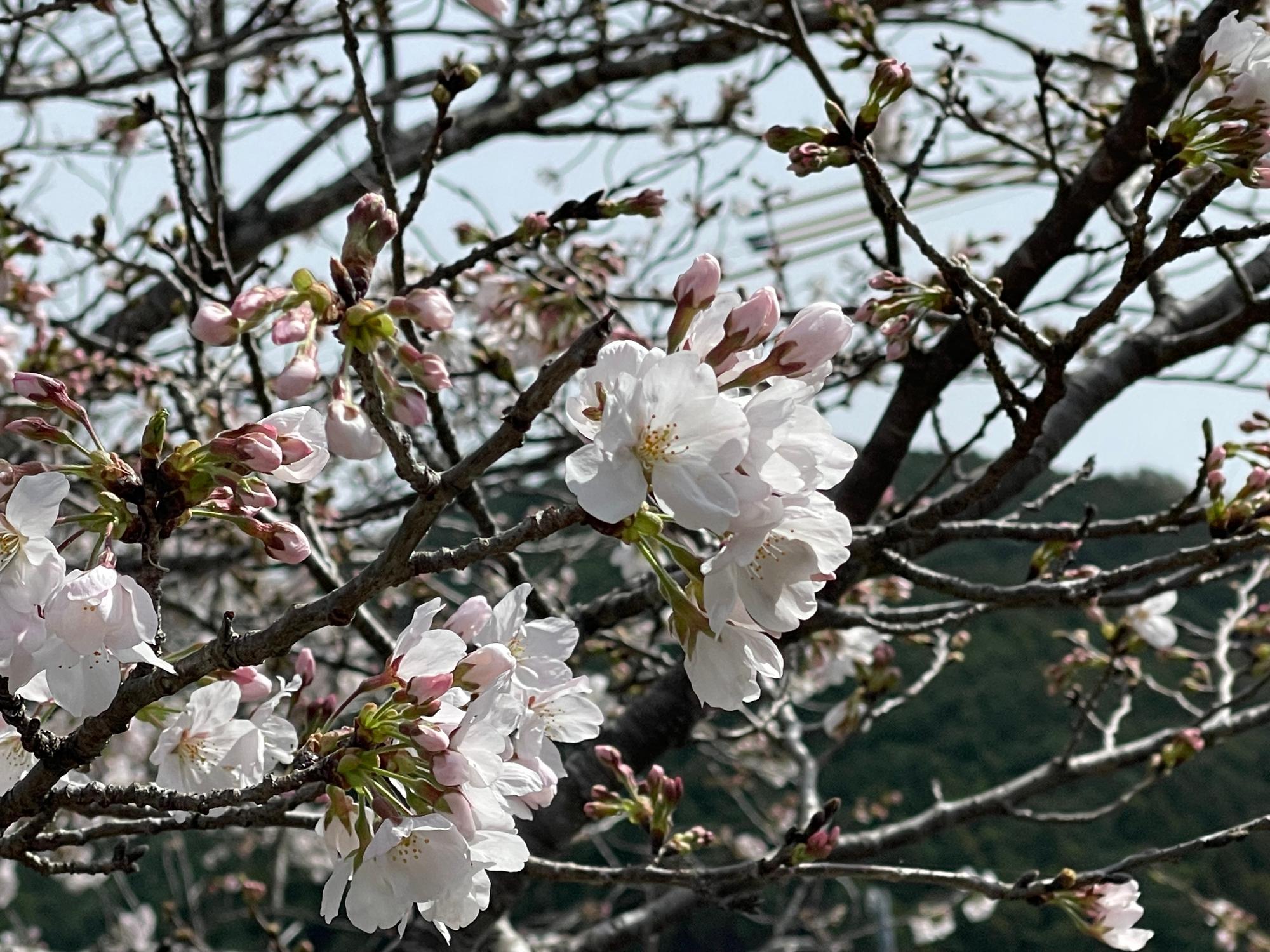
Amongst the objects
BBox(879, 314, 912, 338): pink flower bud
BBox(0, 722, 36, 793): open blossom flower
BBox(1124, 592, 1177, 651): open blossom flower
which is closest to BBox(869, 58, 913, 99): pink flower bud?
BBox(879, 314, 912, 338): pink flower bud

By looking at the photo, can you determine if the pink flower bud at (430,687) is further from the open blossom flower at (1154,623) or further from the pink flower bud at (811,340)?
the open blossom flower at (1154,623)

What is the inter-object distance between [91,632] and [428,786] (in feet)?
1.16

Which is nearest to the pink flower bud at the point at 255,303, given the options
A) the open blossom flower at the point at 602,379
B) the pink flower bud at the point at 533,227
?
the open blossom flower at the point at 602,379

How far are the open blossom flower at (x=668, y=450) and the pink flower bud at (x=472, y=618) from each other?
379 mm

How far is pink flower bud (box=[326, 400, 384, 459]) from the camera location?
1.07 metres

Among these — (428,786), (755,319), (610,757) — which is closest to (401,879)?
(428,786)

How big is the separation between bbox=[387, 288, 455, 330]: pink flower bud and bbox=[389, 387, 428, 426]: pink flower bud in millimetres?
82

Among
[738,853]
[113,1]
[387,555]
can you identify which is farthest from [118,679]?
[738,853]

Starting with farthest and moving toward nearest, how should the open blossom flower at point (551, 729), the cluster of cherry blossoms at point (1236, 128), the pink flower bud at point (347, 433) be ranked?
the cluster of cherry blossoms at point (1236, 128), the open blossom flower at point (551, 729), the pink flower bud at point (347, 433)

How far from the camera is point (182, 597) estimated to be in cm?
498

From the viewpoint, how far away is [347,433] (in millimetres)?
1076

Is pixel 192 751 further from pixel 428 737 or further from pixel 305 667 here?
pixel 428 737

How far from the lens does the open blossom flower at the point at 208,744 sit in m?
1.30

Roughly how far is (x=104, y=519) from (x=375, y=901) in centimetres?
48
